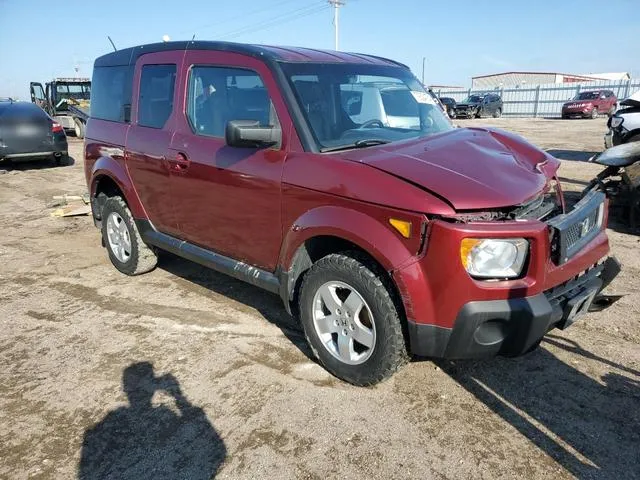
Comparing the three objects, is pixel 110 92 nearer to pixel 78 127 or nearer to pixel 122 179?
pixel 122 179

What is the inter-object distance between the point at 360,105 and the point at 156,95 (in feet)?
6.03

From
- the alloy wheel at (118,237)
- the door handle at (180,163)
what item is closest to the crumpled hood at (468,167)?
the door handle at (180,163)

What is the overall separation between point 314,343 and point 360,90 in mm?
1823

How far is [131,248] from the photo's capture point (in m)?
4.90

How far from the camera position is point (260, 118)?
3342 millimetres

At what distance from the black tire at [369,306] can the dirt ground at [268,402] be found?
0.15 meters

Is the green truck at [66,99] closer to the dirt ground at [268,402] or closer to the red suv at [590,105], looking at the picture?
the dirt ground at [268,402]

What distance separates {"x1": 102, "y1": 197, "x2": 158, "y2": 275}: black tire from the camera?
189 inches

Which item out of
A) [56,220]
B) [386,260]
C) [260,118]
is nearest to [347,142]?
[260,118]

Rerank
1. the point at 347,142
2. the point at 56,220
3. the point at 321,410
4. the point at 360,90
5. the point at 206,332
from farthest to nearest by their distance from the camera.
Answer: the point at 56,220
the point at 206,332
the point at 360,90
the point at 347,142
the point at 321,410

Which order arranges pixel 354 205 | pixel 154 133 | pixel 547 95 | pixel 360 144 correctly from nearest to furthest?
pixel 354 205 < pixel 360 144 < pixel 154 133 < pixel 547 95

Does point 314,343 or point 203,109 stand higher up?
point 203,109

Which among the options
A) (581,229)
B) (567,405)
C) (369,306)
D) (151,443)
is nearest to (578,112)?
(581,229)

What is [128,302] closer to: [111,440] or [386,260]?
[111,440]
